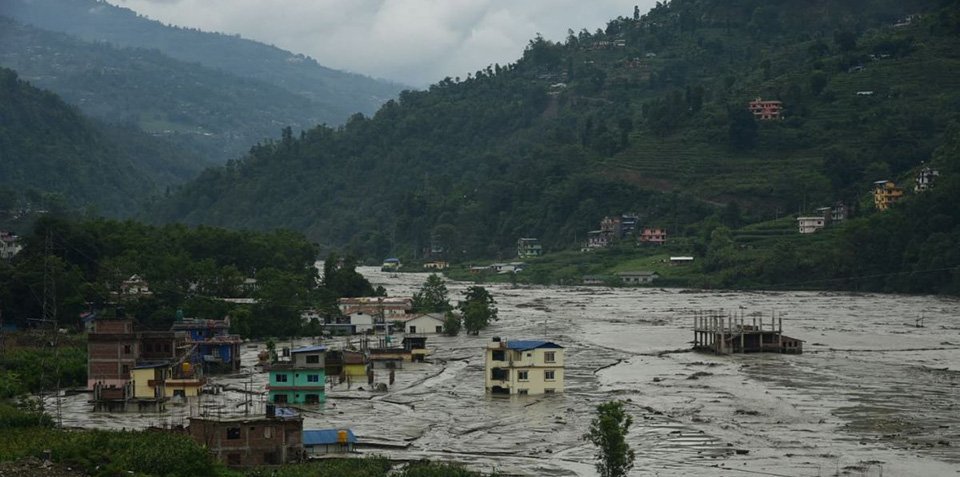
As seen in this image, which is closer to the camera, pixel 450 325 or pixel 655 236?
pixel 450 325

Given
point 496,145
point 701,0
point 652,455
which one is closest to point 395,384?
point 652,455

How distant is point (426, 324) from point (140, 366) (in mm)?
26018

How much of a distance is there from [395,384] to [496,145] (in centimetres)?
12923

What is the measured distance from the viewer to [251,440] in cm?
3406

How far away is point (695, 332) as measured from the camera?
62.7 meters

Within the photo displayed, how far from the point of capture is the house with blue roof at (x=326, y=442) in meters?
34.9

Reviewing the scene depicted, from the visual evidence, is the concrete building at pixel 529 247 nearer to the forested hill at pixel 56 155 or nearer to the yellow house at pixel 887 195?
the yellow house at pixel 887 195

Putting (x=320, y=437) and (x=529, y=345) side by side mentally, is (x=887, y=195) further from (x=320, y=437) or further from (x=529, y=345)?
(x=320, y=437)

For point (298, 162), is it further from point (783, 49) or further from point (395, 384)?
point (395, 384)

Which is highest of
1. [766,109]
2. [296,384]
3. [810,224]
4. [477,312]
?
[766,109]

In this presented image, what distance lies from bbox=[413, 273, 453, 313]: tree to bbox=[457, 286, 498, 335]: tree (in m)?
1.49

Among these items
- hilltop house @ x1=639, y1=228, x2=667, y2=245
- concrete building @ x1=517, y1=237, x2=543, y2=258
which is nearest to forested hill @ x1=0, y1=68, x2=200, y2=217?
concrete building @ x1=517, y1=237, x2=543, y2=258

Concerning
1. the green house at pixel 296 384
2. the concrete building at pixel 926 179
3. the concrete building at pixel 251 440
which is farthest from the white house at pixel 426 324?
the concrete building at pixel 926 179

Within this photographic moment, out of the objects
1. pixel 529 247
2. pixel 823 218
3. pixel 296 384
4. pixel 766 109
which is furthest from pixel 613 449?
pixel 766 109
